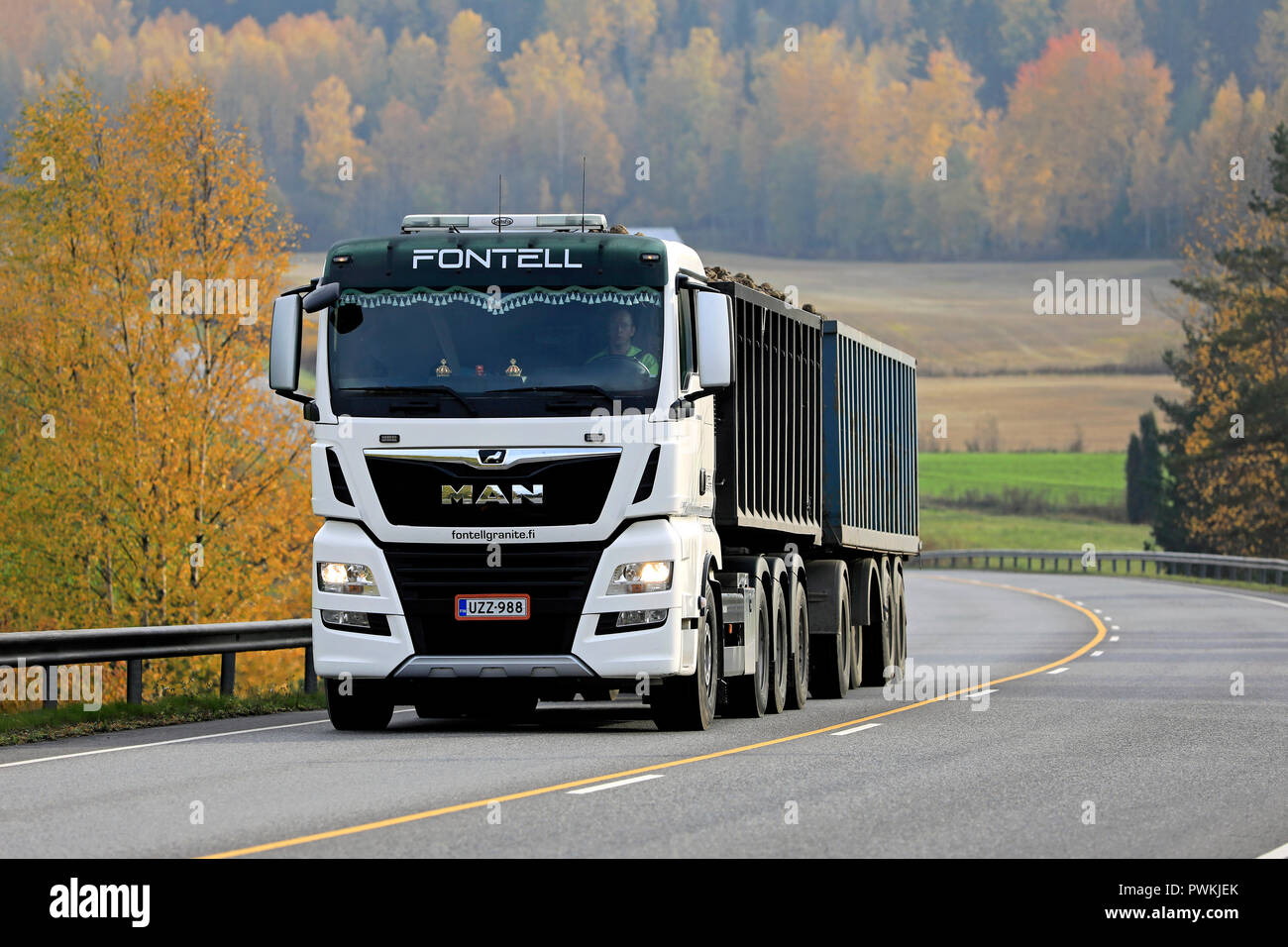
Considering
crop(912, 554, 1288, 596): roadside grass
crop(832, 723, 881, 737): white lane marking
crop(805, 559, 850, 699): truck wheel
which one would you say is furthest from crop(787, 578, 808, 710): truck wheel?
crop(912, 554, 1288, 596): roadside grass

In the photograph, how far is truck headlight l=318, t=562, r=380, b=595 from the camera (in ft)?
55.2

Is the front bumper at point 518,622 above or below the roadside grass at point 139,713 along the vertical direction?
above

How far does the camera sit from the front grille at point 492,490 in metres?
16.5

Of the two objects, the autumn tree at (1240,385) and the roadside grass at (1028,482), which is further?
the roadside grass at (1028,482)

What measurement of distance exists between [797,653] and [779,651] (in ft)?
1.97

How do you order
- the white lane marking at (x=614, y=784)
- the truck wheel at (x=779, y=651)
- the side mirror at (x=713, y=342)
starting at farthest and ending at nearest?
the truck wheel at (x=779, y=651) < the side mirror at (x=713, y=342) < the white lane marking at (x=614, y=784)

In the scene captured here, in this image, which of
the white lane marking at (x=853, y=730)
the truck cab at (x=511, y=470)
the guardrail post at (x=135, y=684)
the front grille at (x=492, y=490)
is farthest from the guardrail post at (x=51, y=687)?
the white lane marking at (x=853, y=730)

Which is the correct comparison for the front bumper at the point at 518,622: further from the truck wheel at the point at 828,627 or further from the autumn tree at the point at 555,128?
the autumn tree at the point at 555,128

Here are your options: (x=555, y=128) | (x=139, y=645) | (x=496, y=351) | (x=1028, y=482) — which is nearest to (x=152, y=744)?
(x=139, y=645)

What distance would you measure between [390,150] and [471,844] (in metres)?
173

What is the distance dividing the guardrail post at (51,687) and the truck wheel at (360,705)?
2.37 meters

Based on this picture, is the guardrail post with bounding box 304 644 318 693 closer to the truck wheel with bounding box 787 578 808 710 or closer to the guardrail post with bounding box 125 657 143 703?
the guardrail post with bounding box 125 657 143 703

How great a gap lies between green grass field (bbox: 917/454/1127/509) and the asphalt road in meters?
96.9
